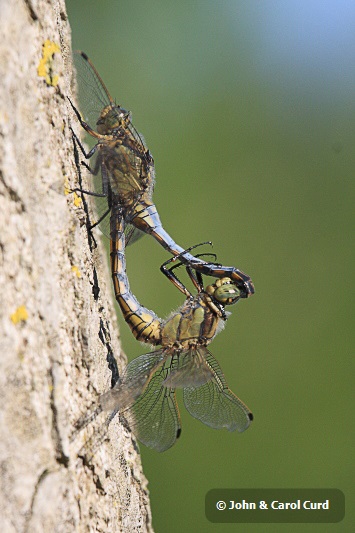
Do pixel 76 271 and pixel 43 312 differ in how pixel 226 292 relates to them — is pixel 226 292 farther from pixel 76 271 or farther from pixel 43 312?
pixel 43 312

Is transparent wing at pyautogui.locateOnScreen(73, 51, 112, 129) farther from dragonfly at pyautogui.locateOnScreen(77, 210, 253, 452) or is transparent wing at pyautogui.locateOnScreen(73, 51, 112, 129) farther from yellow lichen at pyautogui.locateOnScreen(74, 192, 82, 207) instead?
yellow lichen at pyautogui.locateOnScreen(74, 192, 82, 207)

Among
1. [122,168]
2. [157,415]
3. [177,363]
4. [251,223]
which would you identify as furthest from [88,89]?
[251,223]

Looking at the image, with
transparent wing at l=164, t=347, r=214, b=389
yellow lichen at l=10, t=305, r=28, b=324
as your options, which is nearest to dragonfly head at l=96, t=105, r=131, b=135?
transparent wing at l=164, t=347, r=214, b=389

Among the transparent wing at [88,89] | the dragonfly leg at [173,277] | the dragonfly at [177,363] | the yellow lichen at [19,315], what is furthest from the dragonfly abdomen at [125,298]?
the yellow lichen at [19,315]

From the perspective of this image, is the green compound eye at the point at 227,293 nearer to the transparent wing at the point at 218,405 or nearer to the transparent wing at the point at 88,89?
the transparent wing at the point at 218,405

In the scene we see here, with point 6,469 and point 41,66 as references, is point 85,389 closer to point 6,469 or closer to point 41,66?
point 6,469

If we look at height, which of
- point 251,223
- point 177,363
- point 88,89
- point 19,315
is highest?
point 251,223
